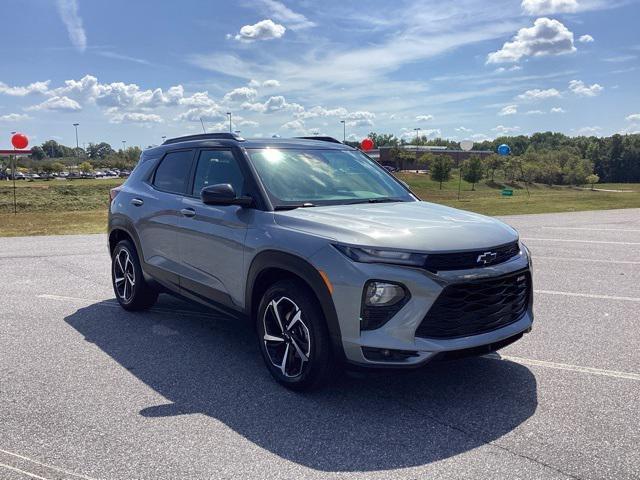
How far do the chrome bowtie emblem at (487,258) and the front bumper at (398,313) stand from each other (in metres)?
0.05

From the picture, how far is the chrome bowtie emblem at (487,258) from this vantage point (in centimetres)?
360

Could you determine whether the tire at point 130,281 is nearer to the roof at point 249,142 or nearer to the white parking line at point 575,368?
the roof at point 249,142

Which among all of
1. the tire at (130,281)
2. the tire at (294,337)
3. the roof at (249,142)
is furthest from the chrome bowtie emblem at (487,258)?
the tire at (130,281)

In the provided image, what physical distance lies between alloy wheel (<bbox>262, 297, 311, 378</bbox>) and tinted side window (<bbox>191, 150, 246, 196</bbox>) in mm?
1037

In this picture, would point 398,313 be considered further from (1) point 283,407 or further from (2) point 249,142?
(2) point 249,142

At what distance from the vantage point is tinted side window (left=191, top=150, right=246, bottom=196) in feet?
15.3

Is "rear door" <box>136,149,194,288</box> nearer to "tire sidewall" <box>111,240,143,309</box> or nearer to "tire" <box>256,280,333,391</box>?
"tire sidewall" <box>111,240,143,309</box>

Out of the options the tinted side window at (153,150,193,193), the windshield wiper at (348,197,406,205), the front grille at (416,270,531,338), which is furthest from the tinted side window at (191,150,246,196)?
the front grille at (416,270,531,338)

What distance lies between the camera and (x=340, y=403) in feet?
12.5

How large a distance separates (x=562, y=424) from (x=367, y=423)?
1.19 meters

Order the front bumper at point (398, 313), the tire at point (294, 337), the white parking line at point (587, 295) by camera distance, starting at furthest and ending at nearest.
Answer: the white parking line at point (587, 295)
the tire at point (294, 337)
the front bumper at point (398, 313)

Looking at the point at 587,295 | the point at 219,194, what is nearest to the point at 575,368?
the point at 587,295

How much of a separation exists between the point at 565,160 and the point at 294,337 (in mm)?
117250

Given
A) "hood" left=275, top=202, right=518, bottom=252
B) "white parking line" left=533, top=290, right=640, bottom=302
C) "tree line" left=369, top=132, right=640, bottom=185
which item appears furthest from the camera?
"tree line" left=369, top=132, right=640, bottom=185
